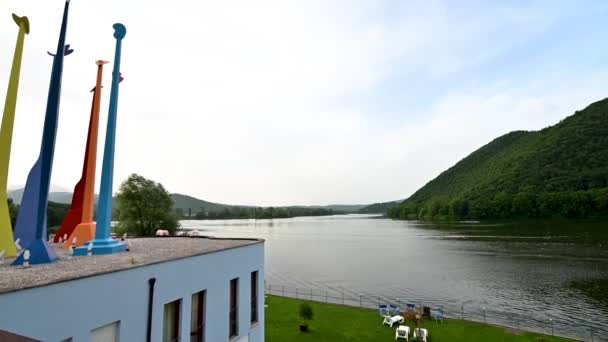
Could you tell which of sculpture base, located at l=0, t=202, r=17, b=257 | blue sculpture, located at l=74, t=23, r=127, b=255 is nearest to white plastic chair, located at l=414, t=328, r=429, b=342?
blue sculpture, located at l=74, t=23, r=127, b=255

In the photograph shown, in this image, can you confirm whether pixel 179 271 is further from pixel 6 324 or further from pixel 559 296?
pixel 559 296

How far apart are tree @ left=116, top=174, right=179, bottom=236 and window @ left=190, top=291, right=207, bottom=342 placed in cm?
4410

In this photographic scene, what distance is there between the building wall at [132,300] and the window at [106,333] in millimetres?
145

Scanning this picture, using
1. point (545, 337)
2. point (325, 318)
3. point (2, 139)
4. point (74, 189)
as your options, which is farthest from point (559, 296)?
point (2, 139)

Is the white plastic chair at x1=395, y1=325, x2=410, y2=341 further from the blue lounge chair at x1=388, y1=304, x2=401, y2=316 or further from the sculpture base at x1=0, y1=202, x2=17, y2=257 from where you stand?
the sculpture base at x1=0, y1=202, x2=17, y2=257

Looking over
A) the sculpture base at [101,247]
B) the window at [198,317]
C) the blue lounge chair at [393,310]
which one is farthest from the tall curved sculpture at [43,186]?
the blue lounge chair at [393,310]

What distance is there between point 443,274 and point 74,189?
139 ft

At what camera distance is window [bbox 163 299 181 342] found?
31.4 ft

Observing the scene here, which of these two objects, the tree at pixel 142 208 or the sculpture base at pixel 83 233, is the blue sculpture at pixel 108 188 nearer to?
the sculpture base at pixel 83 233

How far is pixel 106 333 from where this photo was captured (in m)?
7.79

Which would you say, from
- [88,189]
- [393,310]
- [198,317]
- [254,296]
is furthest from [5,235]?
[393,310]

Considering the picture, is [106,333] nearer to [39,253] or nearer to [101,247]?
[39,253]

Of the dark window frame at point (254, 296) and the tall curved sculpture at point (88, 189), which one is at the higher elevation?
the tall curved sculpture at point (88, 189)

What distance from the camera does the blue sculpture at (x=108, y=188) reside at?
468 inches
